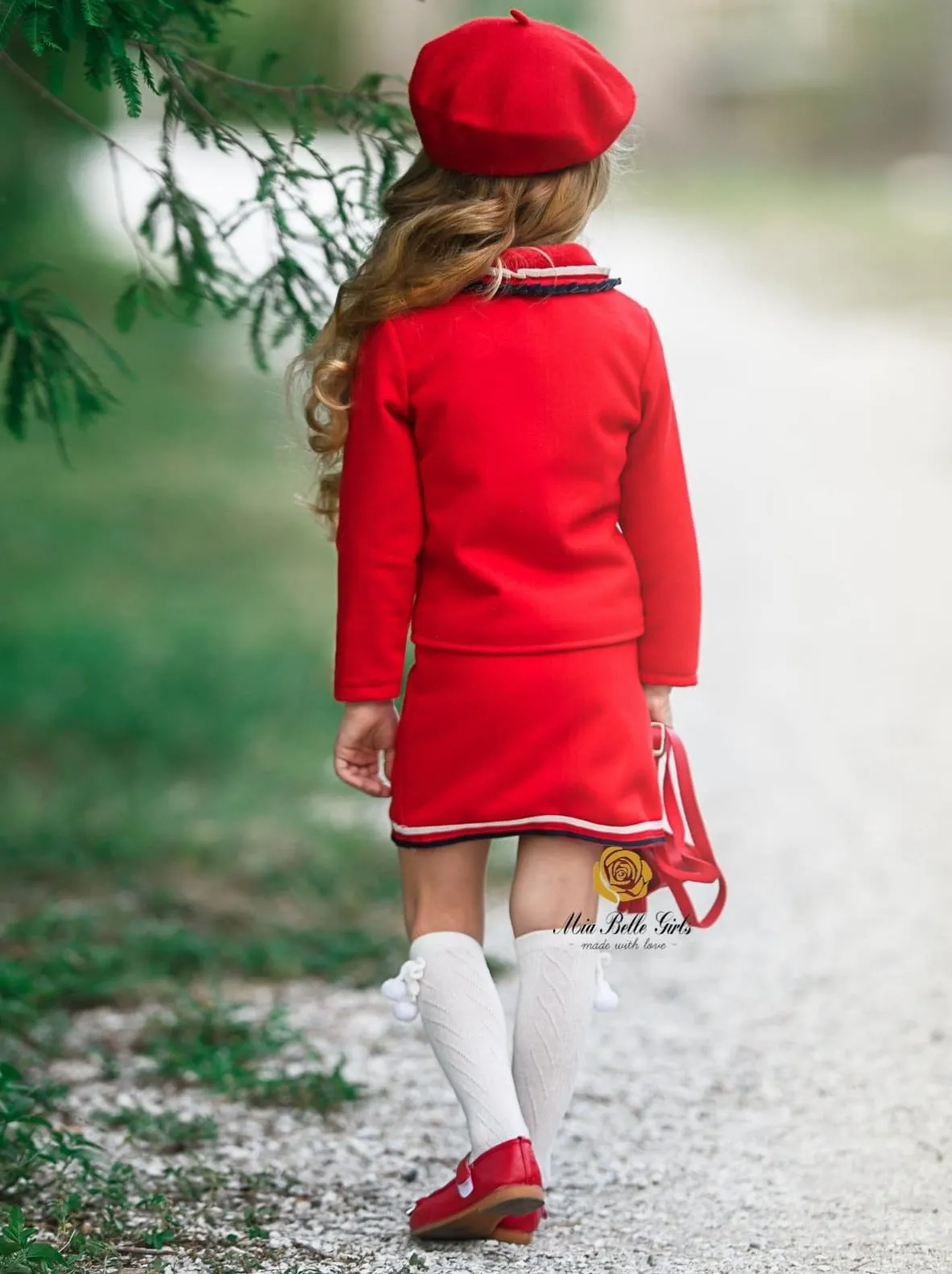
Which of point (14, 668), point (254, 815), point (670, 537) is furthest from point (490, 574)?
point (14, 668)

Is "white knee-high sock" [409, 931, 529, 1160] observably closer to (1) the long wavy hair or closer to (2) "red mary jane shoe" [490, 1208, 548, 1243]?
(2) "red mary jane shoe" [490, 1208, 548, 1243]

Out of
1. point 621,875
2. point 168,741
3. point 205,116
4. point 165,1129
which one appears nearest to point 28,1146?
point 165,1129

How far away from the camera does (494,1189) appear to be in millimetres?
2365

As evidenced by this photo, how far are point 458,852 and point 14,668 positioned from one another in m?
4.08

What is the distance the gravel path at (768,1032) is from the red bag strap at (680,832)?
536 millimetres

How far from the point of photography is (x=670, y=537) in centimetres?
248

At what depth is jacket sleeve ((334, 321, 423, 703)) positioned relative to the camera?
2.34m

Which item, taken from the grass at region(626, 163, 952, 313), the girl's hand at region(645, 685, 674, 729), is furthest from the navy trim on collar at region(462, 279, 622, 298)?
the grass at region(626, 163, 952, 313)

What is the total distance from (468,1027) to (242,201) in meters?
1.31

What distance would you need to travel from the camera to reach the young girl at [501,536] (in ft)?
7.66

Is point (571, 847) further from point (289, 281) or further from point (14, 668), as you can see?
point (14, 668)

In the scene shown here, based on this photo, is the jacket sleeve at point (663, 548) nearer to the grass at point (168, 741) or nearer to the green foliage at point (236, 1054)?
the grass at point (168, 741)

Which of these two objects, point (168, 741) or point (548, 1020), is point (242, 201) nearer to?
point (548, 1020)

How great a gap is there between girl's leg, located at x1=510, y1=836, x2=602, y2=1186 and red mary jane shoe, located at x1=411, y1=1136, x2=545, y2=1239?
12 centimetres
